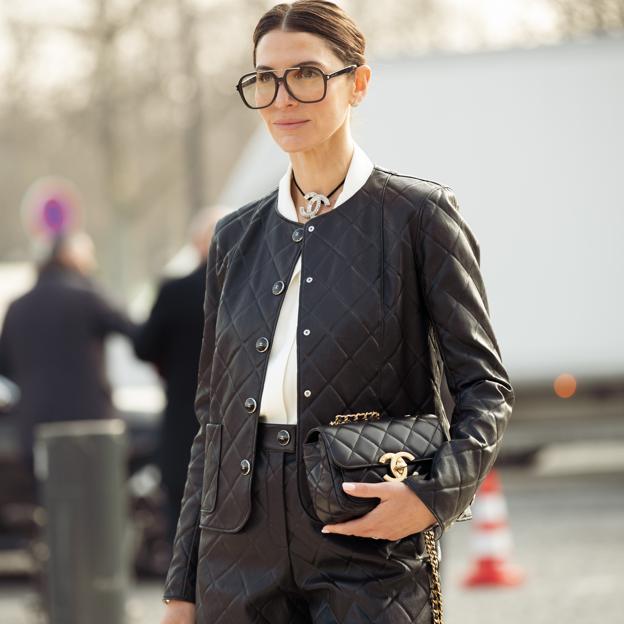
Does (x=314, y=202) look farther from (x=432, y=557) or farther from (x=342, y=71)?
(x=432, y=557)

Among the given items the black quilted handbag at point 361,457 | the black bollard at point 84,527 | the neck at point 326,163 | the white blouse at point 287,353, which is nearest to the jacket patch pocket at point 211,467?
the white blouse at point 287,353

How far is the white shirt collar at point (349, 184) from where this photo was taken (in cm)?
321

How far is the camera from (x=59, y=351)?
8.27m

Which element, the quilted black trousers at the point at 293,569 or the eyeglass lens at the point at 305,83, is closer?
the quilted black trousers at the point at 293,569

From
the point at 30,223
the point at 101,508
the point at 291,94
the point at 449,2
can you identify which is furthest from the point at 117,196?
the point at 291,94

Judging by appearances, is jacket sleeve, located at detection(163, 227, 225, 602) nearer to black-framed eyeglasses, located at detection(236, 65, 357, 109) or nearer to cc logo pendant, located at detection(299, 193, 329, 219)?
cc logo pendant, located at detection(299, 193, 329, 219)

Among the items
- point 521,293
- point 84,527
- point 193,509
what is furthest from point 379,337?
point 521,293

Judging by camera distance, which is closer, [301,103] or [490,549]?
[301,103]

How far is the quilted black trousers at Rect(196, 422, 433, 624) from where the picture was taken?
9.78ft

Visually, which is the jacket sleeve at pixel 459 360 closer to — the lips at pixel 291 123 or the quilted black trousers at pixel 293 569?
the quilted black trousers at pixel 293 569

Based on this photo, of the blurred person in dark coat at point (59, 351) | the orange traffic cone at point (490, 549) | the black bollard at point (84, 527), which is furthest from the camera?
the orange traffic cone at point (490, 549)

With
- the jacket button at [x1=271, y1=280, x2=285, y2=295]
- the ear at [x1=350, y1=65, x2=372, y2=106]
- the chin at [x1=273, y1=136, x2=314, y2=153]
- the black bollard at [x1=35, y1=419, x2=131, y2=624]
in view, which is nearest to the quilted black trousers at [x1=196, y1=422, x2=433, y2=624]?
the jacket button at [x1=271, y1=280, x2=285, y2=295]

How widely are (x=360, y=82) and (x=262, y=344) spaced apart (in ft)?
1.87

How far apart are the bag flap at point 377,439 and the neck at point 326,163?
51 cm
